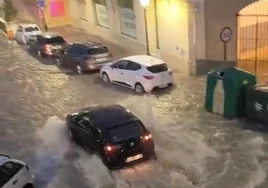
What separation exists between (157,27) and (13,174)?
15.0 meters

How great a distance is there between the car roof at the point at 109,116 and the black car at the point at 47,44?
1218cm

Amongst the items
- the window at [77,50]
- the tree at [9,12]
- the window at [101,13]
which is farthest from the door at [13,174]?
the tree at [9,12]

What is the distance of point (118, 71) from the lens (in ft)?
77.7

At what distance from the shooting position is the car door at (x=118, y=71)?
23477mm

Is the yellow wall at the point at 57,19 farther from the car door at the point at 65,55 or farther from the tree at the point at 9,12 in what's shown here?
the car door at the point at 65,55

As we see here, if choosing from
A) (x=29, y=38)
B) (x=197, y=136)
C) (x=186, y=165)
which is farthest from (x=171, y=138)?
(x=29, y=38)

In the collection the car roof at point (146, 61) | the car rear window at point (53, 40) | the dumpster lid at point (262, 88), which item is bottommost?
the car rear window at point (53, 40)

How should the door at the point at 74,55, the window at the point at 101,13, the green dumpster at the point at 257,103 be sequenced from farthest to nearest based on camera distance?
the window at the point at 101,13
the door at the point at 74,55
the green dumpster at the point at 257,103

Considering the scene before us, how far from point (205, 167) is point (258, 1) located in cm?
994

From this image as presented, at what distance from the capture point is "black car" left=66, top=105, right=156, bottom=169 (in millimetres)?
15867

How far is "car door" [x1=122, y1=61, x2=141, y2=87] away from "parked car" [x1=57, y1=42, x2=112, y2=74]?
3.06 metres

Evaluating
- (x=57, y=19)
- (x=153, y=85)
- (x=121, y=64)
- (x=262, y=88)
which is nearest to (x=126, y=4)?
(x=121, y=64)

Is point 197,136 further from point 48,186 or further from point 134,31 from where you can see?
point 134,31

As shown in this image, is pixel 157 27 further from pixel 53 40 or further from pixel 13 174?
pixel 13 174
